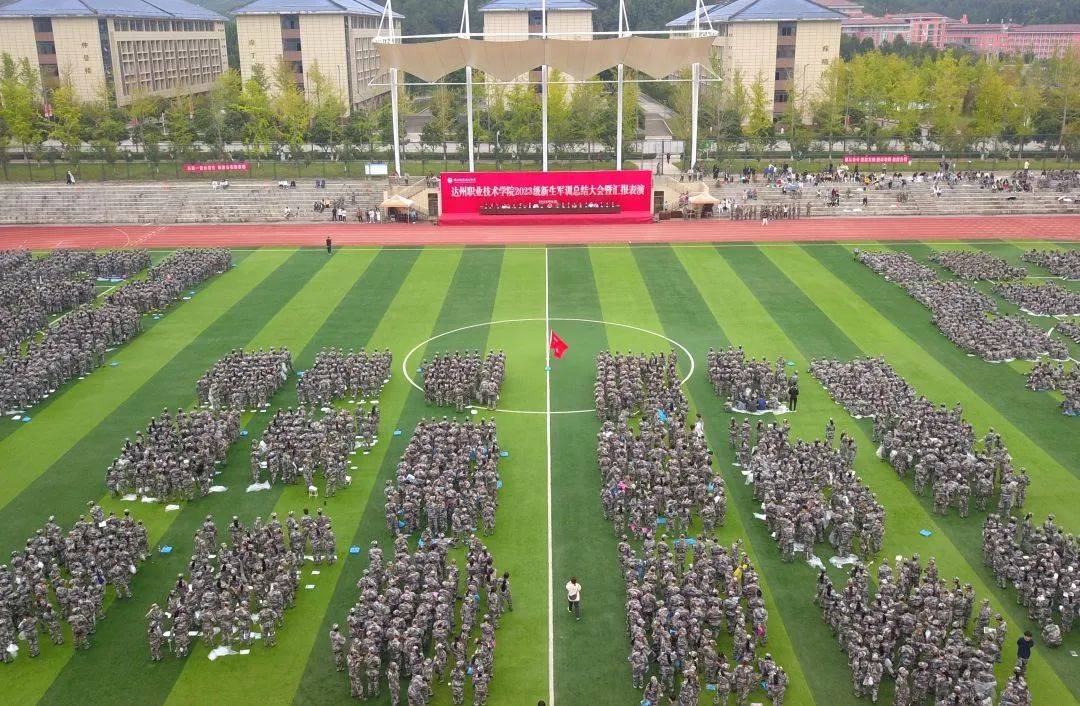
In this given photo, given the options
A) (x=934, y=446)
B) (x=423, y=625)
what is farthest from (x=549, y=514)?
(x=934, y=446)

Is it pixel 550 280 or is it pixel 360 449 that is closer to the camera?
pixel 360 449

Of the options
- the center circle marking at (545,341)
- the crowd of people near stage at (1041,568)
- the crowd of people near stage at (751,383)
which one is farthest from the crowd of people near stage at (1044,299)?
the crowd of people near stage at (1041,568)

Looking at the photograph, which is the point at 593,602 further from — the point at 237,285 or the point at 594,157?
the point at 594,157

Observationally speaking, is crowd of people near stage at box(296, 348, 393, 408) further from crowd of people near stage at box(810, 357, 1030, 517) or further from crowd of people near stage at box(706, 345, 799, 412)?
crowd of people near stage at box(810, 357, 1030, 517)

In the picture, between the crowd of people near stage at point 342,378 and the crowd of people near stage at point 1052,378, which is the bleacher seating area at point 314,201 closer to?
the crowd of people near stage at point 1052,378

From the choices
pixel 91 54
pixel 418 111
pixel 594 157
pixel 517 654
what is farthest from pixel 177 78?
pixel 517 654

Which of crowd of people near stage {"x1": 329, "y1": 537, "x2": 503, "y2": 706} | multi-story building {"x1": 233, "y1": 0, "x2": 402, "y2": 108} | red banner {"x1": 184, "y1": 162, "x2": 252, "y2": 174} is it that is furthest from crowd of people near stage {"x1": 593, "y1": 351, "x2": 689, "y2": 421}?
multi-story building {"x1": 233, "y1": 0, "x2": 402, "y2": 108}

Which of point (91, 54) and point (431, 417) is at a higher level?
point (91, 54)

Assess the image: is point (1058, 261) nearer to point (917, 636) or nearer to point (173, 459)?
point (917, 636)

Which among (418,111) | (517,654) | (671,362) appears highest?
(418,111)
